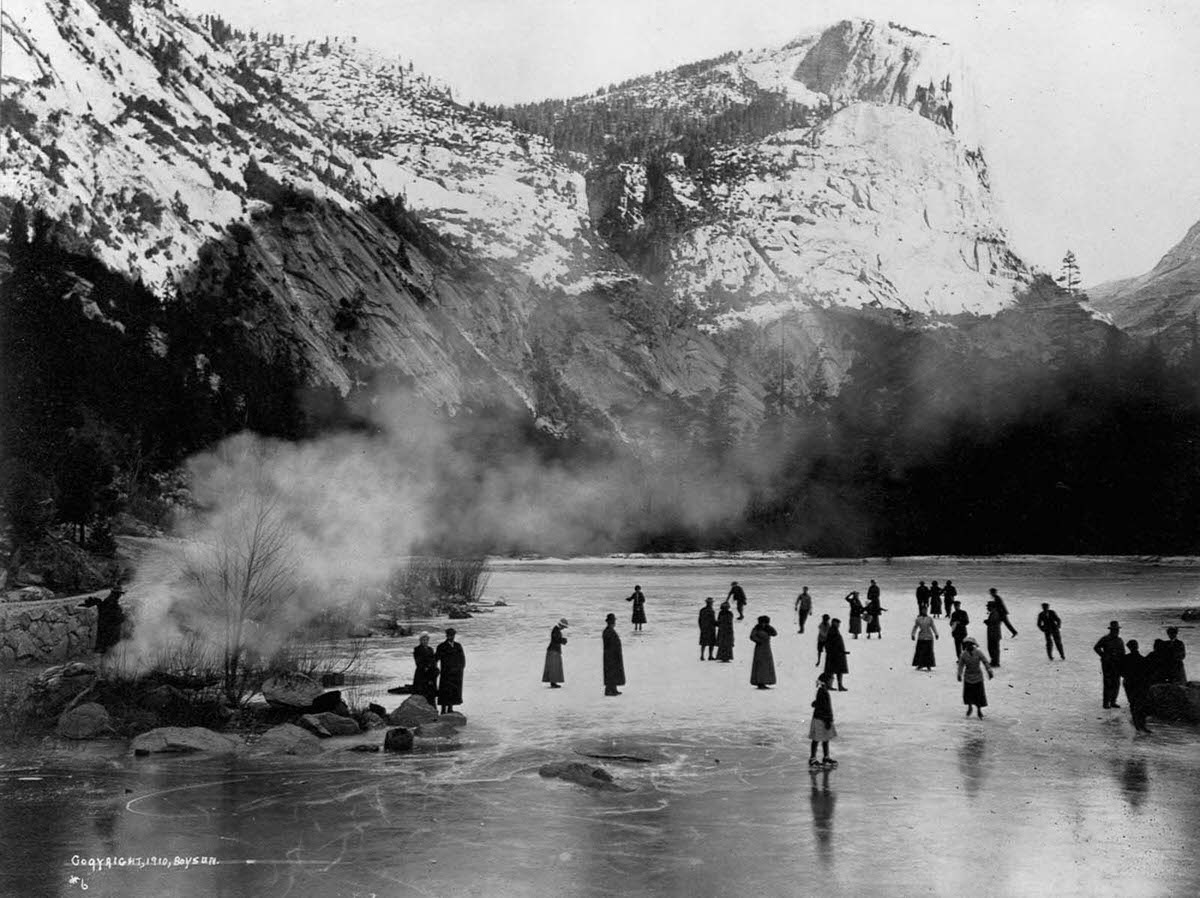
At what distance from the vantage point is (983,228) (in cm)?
16062

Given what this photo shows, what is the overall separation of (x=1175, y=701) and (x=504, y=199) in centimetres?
12599

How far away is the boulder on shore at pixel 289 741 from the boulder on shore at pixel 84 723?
2228mm

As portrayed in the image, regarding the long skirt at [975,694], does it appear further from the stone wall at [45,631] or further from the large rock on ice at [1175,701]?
the stone wall at [45,631]

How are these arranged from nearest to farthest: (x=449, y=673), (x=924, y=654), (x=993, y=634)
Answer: (x=449, y=673) < (x=924, y=654) < (x=993, y=634)

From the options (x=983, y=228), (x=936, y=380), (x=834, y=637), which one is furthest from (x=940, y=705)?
(x=983, y=228)

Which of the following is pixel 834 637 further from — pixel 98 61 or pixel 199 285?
pixel 98 61

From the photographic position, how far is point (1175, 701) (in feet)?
50.6

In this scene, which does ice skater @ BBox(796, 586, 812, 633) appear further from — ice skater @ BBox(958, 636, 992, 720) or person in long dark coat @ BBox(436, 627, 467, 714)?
person in long dark coat @ BBox(436, 627, 467, 714)

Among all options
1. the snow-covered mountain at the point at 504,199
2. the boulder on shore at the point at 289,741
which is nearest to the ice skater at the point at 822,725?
the boulder on shore at the point at 289,741

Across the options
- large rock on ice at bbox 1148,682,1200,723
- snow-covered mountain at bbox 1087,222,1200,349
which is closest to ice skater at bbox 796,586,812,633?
large rock on ice at bbox 1148,682,1200,723

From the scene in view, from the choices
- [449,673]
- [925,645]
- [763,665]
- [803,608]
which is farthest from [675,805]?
[803,608]

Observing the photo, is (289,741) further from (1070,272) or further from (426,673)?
(1070,272)

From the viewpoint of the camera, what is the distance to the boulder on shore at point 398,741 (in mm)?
13625

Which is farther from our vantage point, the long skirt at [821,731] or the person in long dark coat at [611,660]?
the person in long dark coat at [611,660]
